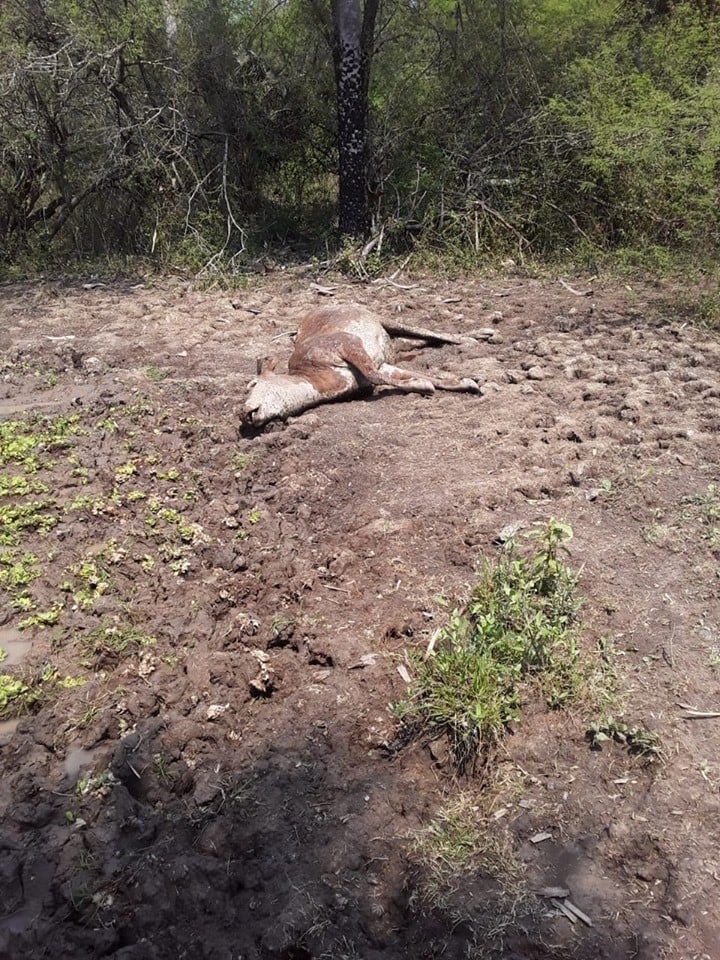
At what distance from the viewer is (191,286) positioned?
24.3ft

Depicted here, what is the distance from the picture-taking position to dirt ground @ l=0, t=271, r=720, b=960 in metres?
2.04

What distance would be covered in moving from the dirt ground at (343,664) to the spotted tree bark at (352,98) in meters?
3.50

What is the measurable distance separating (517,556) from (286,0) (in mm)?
8218

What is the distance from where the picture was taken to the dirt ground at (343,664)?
2041 millimetres

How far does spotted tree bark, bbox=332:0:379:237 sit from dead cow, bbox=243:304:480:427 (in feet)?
11.6

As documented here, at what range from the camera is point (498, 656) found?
2.69m

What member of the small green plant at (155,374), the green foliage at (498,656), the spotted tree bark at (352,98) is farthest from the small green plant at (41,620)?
the spotted tree bark at (352,98)

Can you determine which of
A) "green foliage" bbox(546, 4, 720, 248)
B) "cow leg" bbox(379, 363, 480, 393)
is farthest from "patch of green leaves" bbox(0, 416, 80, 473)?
"green foliage" bbox(546, 4, 720, 248)

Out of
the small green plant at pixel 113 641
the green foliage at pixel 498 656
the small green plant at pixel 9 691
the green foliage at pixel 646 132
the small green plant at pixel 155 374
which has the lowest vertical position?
the small green plant at pixel 9 691

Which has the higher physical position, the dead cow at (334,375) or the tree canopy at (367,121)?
the tree canopy at (367,121)

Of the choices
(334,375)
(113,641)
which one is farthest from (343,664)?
(334,375)

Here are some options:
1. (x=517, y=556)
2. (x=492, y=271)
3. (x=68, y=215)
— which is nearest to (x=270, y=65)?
(x=68, y=215)

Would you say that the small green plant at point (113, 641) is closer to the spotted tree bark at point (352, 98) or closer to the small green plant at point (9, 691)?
the small green plant at point (9, 691)

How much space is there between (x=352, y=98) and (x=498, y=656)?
690 centimetres
